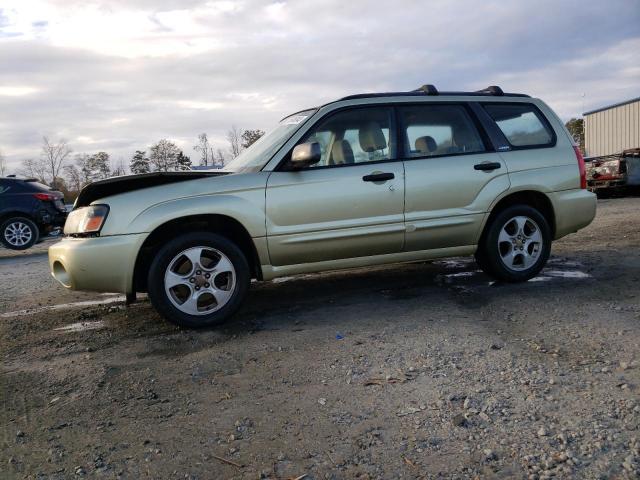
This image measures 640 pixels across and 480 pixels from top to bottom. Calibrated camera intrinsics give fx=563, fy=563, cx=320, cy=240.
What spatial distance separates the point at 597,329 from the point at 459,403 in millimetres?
1595

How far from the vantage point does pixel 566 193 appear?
5.39 meters

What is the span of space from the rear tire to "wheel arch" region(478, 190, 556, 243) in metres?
9.31

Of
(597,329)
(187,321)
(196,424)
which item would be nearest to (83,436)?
(196,424)

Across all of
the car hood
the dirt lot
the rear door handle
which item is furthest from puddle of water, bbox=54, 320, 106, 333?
the rear door handle

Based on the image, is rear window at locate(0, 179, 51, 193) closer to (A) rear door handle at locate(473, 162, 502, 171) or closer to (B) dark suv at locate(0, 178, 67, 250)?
(B) dark suv at locate(0, 178, 67, 250)

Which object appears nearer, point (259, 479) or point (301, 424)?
point (259, 479)

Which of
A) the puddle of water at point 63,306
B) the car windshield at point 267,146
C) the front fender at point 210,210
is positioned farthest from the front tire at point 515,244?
the puddle of water at point 63,306

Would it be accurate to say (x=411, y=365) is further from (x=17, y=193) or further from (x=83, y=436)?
(x=17, y=193)

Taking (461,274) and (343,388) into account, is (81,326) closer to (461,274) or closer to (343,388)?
(343,388)

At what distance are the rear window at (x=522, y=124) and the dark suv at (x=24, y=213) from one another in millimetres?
9201

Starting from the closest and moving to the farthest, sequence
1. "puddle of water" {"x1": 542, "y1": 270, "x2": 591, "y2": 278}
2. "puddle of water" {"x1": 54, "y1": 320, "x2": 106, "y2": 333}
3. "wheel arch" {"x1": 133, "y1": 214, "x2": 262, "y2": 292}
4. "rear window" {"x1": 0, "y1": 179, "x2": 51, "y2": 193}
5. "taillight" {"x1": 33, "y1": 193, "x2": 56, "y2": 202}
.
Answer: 1. "wheel arch" {"x1": 133, "y1": 214, "x2": 262, "y2": 292}
2. "puddle of water" {"x1": 54, "y1": 320, "x2": 106, "y2": 333}
3. "puddle of water" {"x1": 542, "y1": 270, "x2": 591, "y2": 278}
4. "rear window" {"x1": 0, "y1": 179, "x2": 51, "y2": 193}
5. "taillight" {"x1": 33, "y1": 193, "x2": 56, "y2": 202}

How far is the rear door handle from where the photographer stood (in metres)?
5.07

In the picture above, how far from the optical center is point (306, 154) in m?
4.40

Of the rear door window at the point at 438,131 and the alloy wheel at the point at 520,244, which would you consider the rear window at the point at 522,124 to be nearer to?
the rear door window at the point at 438,131
